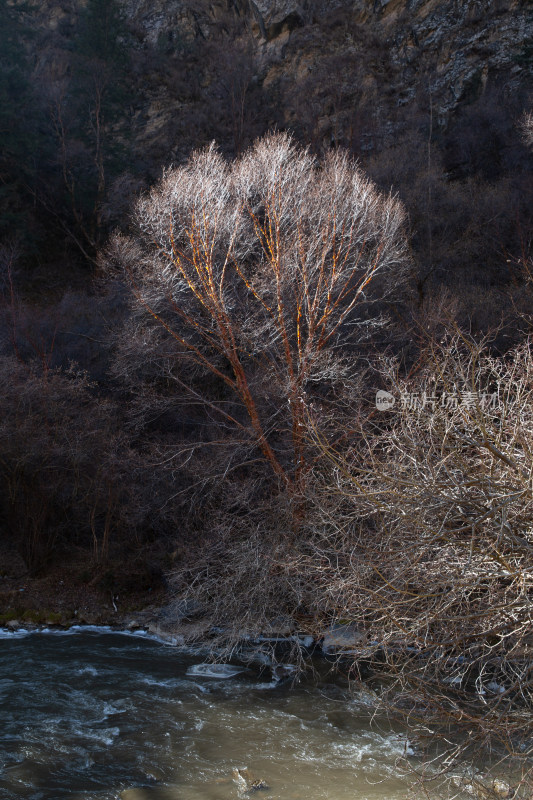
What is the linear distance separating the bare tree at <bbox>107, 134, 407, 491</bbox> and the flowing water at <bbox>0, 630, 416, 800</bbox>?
158 inches

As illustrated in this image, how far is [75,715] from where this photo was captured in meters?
10.0

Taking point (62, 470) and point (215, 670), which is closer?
point (215, 670)

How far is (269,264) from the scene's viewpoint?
46.3ft

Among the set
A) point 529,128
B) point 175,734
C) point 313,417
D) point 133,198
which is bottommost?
point 175,734

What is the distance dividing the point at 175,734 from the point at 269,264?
8.93m

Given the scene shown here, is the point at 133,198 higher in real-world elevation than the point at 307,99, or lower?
lower

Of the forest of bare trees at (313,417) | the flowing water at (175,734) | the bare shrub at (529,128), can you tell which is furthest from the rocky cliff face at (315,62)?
the flowing water at (175,734)

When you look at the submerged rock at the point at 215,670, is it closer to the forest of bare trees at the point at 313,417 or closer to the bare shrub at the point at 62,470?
the forest of bare trees at the point at 313,417

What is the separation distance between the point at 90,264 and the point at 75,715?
78.5 ft

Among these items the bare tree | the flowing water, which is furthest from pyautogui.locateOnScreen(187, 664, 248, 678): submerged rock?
the bare tree

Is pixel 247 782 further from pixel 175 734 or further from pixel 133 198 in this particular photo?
pixel 133 198

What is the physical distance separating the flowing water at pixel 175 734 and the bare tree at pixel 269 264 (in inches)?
158

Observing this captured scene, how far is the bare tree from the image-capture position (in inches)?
537

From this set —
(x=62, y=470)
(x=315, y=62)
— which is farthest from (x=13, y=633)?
(x=315, y=62)
